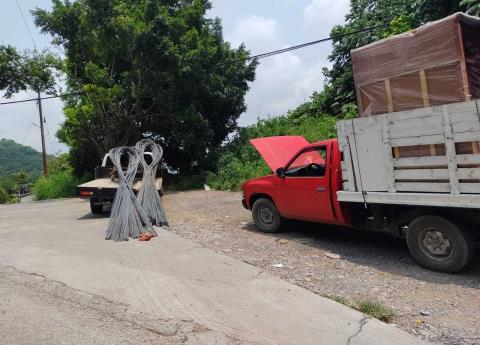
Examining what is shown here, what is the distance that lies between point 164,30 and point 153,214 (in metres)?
10.2

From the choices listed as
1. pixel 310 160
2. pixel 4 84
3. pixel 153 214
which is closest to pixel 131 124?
pixel 4 84

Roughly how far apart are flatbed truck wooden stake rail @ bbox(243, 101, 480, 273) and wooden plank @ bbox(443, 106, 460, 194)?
0.04 ft

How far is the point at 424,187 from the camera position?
5660mm

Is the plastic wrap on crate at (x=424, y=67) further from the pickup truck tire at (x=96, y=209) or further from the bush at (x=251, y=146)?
the bush at (x=251, y=146)

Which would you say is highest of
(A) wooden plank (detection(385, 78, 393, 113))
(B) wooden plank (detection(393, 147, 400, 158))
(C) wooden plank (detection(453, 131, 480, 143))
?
(A) wooden plank (detection(385, 78, 393, 113))

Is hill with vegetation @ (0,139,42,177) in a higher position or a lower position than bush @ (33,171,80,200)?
higher

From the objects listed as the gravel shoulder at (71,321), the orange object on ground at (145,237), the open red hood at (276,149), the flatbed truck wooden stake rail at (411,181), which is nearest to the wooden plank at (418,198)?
the flatbed truck wooden stake rail at (411,181)

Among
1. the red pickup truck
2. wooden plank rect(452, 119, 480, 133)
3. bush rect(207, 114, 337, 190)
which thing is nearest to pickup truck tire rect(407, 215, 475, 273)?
the red pickup truck

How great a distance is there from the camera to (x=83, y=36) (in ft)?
67.3

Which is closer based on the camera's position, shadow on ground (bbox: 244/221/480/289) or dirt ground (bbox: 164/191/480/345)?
dirt ground (bbox: 164/191/480/345)

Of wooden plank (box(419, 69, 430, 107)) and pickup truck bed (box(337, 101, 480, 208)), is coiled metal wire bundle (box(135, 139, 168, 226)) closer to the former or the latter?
pickup truck bed (box(337, 101, 480, 208))

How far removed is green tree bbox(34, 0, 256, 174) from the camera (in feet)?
58.3

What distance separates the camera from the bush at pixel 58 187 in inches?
967

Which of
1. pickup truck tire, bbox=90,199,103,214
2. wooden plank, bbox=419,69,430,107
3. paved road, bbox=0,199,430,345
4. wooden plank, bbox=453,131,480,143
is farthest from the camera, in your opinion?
pickup truck tire, bbox=90,199,103,214
